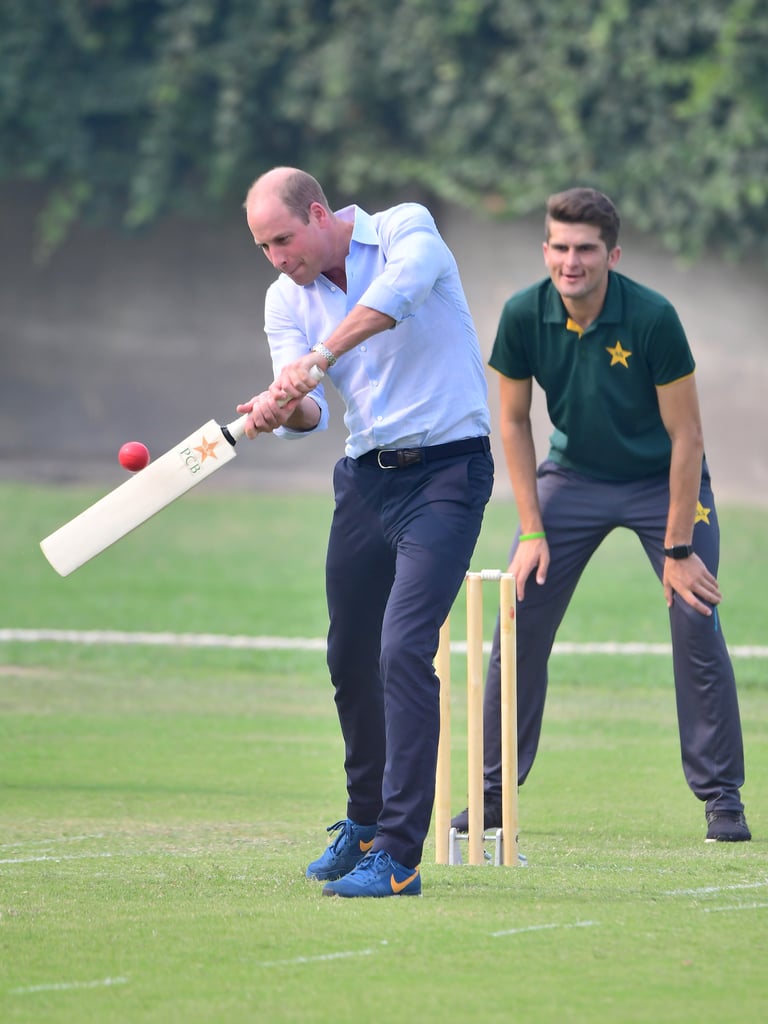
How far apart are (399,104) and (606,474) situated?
1384cm

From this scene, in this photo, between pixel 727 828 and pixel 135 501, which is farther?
pixel 727 828

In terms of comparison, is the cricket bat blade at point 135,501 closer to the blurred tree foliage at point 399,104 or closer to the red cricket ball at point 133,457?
the red cricket ball at point 133,457

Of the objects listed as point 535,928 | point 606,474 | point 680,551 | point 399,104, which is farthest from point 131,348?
point 535,928

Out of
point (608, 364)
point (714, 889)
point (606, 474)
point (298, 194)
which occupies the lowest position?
point (714, 889)

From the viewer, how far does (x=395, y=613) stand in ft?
15.2

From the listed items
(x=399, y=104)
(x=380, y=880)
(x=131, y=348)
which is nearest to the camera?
(x=380, y=880)

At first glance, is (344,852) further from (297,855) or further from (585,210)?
(585,210)

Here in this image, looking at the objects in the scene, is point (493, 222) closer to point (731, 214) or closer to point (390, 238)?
point (731, 214)

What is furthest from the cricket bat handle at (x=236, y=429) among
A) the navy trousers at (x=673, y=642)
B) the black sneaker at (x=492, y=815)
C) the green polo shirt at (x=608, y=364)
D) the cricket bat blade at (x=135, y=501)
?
the black sneaker at (x=492, y=815)

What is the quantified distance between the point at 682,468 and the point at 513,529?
10.5 m

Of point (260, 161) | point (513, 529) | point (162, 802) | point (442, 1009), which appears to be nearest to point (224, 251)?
point (260, 161)

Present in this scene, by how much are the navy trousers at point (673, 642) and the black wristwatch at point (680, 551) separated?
0.13 meters

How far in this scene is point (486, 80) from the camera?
18.1m

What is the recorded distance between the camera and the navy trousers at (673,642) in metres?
5.89
